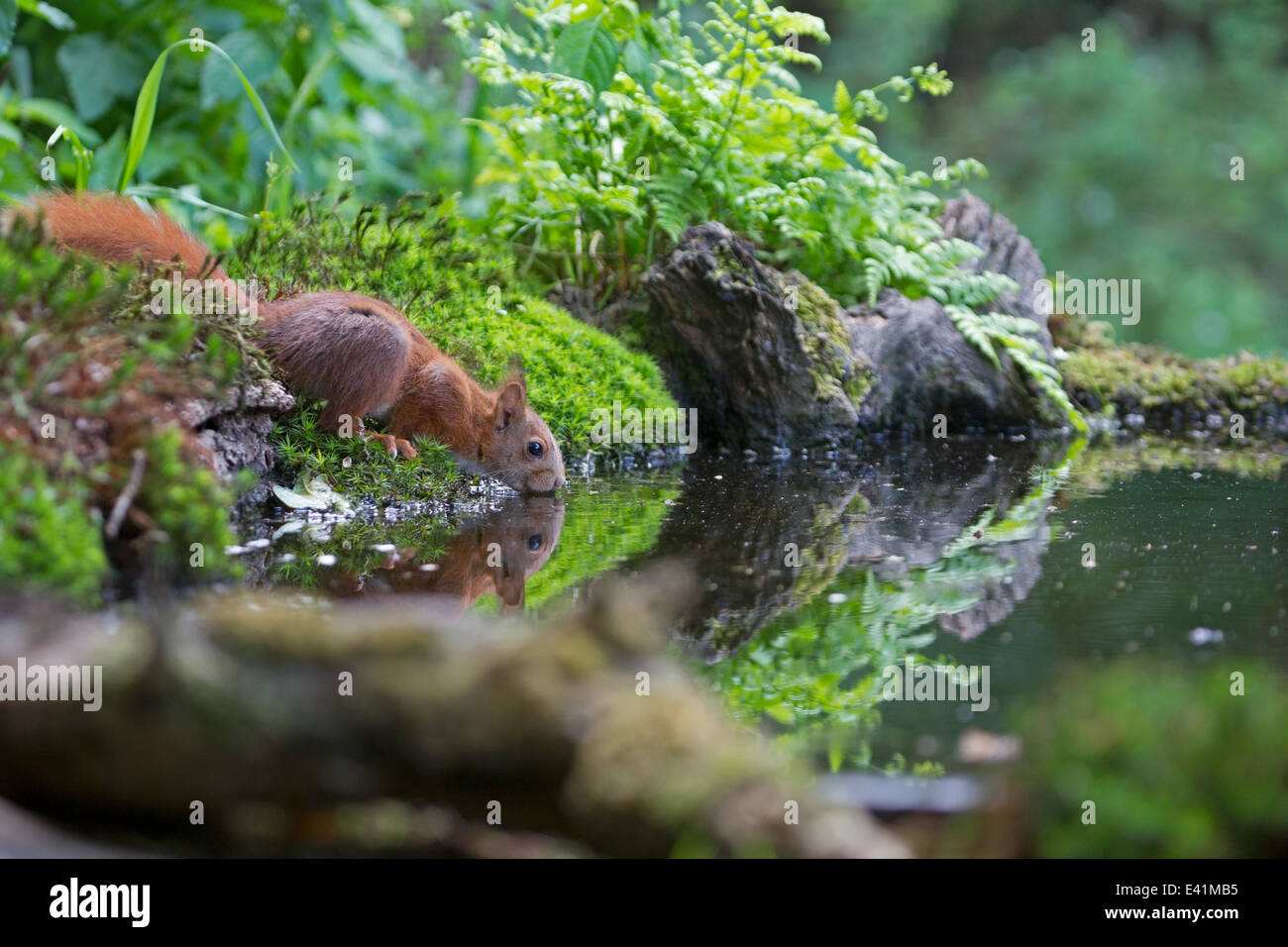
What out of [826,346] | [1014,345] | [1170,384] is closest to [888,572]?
[826,346]

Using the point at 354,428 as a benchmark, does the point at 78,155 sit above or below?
above

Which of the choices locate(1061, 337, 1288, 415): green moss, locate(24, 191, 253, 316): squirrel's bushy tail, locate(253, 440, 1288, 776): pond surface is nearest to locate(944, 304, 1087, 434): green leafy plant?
locate(1061, 337, 1288, 415): green moss

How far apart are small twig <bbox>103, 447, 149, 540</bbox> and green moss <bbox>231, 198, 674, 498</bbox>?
2013 mm

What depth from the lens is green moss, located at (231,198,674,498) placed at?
17.2 ft

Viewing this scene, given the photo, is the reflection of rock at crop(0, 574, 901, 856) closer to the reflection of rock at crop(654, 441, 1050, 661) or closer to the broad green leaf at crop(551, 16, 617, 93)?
the reflection of rock at crop(654, 441, 1050, 661)

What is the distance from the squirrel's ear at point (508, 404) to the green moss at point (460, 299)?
27 centimetres

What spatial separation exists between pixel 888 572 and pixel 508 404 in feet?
6.27

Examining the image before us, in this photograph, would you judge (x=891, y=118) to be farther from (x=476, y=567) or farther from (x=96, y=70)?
(x=476, y=567)

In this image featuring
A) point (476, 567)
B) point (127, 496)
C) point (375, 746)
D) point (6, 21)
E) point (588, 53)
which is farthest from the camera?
point (588, 53)

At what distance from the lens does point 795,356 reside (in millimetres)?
5875

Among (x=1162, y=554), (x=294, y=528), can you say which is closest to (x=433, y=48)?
(x=294, y=528)

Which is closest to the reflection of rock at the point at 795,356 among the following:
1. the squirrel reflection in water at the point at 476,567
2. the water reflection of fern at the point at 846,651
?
the squirrel reflection in water at the point at 476,567

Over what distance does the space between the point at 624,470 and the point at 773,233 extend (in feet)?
6.44
